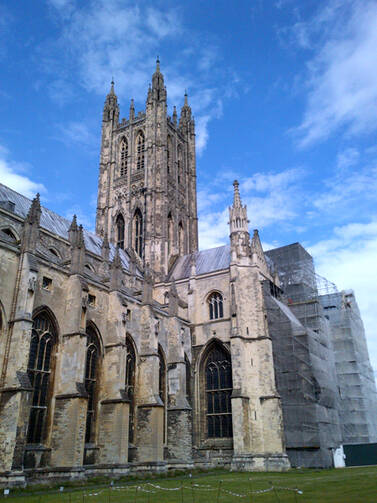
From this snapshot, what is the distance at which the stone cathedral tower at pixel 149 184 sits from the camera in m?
40.3

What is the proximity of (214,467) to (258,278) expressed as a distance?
1277 centimetres

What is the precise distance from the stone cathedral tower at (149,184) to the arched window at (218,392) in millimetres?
9328

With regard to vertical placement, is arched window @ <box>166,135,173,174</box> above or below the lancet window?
above

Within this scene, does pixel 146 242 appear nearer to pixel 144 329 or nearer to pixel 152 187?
pixel 152 187

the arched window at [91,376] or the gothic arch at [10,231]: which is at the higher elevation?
the gothic arch at [10,231]

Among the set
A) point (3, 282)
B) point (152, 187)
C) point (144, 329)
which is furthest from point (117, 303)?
point (152, 187)

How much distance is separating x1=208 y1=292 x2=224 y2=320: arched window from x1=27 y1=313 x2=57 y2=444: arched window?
1443 cm

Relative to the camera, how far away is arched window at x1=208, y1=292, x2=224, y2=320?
33.0m

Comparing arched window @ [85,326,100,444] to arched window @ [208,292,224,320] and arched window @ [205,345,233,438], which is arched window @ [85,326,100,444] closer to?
arched window @ [205,345,233,438]

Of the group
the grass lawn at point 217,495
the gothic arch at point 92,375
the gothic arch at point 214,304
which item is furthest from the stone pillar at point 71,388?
the gothic arch at point 214,304

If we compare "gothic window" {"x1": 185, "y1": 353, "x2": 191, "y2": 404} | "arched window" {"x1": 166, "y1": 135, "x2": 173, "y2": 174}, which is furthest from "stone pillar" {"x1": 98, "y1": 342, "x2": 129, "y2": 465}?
"arched window" {"x1": 166, "y1": 135, "x2": 173, "y2": 174}

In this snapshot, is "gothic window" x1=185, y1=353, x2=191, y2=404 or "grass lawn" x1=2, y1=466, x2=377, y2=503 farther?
"gothic window" x1=185, y1=353, x2=191, y2=404

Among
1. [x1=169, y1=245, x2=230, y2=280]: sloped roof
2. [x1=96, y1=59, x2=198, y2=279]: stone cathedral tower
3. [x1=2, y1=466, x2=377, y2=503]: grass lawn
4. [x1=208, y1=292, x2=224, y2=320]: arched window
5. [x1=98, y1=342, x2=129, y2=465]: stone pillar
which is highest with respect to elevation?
[x1=96, y1=59, x2=198, y2=279]: stone cathedral tower

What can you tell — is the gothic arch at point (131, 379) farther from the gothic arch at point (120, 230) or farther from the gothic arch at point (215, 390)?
the gothic arch at point (120, 230)
